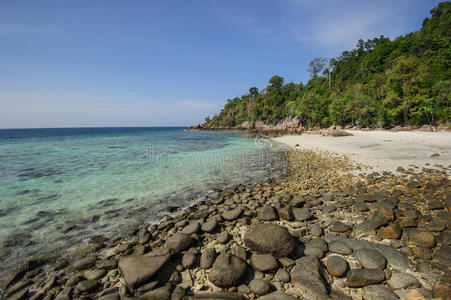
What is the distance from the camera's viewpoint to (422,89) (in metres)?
29.0

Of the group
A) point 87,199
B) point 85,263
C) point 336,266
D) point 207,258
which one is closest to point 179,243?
point 207,258

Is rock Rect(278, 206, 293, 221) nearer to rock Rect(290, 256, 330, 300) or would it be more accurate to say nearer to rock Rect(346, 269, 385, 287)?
rock Rect(290, 256, 330, 300)

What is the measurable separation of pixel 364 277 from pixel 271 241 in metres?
1.49

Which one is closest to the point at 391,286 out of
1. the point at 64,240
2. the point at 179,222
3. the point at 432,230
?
the point at 432,230

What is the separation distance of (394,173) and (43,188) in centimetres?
1701

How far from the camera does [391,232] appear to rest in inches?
147

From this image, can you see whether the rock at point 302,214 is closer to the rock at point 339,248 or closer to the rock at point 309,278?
the rock at point 339,248

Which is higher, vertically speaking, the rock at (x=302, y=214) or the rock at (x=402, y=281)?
the rock at (x=402, y=281)

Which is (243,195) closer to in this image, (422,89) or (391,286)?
(391,286)

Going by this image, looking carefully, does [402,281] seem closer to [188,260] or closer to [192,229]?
[188,260]

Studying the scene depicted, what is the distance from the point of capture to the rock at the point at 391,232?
3674 millimetres

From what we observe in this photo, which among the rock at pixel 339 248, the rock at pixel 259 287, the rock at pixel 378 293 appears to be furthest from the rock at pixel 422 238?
the rock at pixel 259 287

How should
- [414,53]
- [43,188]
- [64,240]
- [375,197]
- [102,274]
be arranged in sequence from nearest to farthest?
[102,274] → [64,240] → [375,197] → [43,188] → [414,53]

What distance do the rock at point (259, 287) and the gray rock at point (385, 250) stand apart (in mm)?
1930
